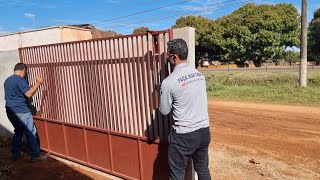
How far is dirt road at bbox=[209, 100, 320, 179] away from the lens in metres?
4.96

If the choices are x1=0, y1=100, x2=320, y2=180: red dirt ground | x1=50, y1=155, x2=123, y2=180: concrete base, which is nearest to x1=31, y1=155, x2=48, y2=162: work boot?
x1=0, y1=100, x2=320, y2=180: red dirt ground

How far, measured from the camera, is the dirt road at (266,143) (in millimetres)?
4957

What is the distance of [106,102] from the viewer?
4.55 m

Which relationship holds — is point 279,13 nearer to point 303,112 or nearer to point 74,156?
point 303,112

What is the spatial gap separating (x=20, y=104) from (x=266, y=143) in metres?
5.09

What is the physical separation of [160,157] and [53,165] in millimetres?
2530

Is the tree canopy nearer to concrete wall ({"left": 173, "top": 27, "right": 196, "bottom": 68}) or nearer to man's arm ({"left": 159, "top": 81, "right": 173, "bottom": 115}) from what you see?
concrete wall ({"left": 173, "top": 27, "right": 196, "bottom": 68})

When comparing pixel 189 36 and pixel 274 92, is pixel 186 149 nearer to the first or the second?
pixel 189 36

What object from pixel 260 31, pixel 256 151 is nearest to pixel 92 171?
pixel 256 151

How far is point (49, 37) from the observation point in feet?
19.7

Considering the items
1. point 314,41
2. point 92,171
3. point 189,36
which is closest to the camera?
point 189,36

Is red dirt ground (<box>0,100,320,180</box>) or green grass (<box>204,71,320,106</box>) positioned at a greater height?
green grass (<box>204,71,320,106</box>)

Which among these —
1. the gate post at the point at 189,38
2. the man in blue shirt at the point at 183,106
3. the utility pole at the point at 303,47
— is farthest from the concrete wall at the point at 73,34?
the utility pole at the point at 303,47

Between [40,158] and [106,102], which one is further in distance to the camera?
[40,158]
